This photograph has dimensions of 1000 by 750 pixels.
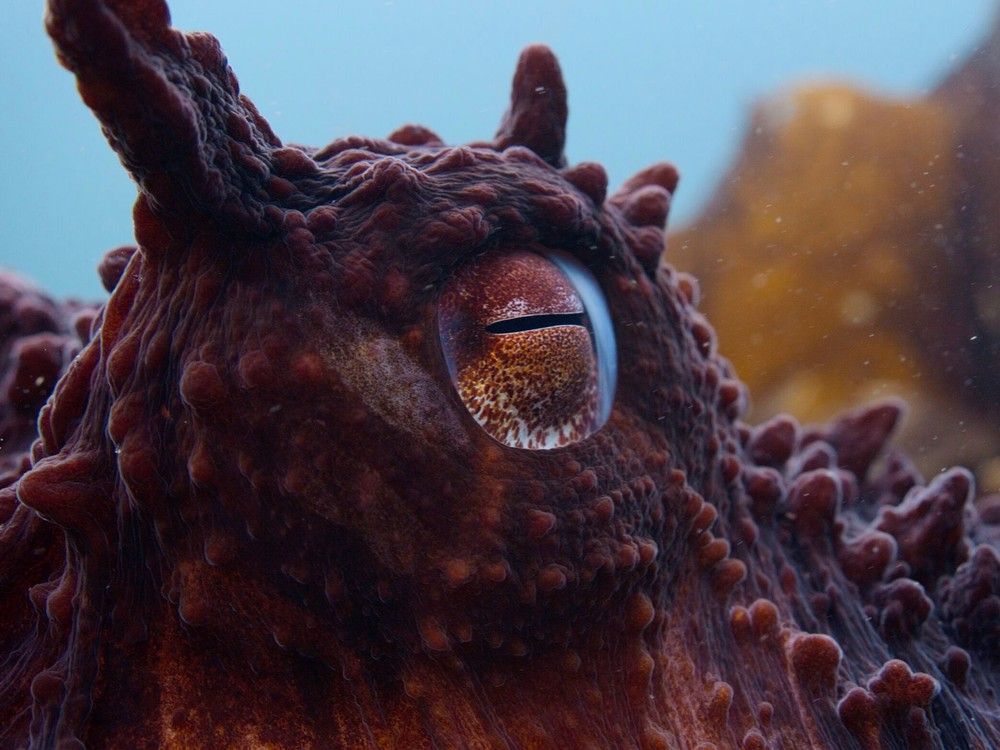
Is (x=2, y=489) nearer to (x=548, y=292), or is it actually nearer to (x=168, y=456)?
(x=168, y=456)

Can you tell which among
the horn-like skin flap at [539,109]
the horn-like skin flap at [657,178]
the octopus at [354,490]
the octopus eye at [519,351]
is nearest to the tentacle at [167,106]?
the octopus at [354,490]

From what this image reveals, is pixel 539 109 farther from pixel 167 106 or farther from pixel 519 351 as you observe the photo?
pixel 167 106

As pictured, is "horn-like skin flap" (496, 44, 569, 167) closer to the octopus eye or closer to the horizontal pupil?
the octopus eye

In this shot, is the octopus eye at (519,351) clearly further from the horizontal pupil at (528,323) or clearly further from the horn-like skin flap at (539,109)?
the horn-like skin flap at (539,109)

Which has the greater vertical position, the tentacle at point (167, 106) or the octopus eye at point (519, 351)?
the tentacle at point (167, 106)

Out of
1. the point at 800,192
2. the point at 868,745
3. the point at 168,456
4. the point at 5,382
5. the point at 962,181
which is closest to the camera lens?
the point at 168,456

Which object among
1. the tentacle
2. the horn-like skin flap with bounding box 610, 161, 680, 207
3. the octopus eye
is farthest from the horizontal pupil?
the horn-like skin flap with bounding box 610, 161, 680, 207

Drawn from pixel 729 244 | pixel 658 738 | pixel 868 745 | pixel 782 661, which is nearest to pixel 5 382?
pixel 658 738
